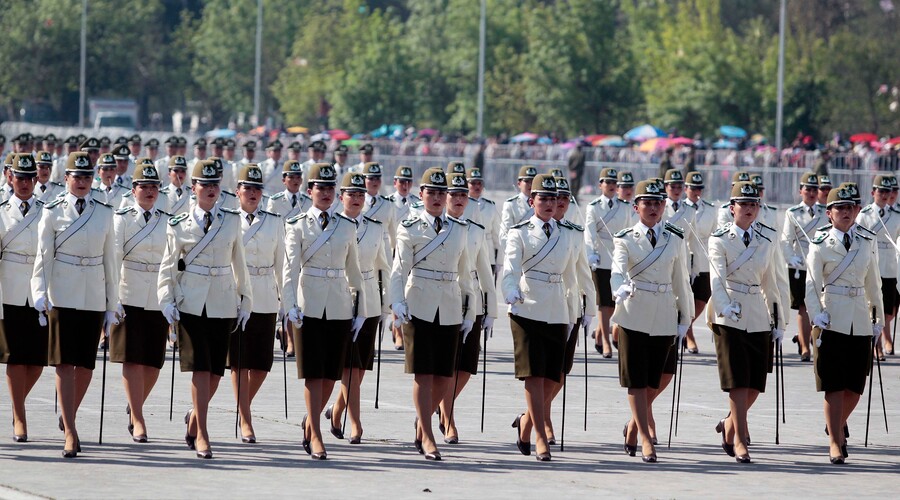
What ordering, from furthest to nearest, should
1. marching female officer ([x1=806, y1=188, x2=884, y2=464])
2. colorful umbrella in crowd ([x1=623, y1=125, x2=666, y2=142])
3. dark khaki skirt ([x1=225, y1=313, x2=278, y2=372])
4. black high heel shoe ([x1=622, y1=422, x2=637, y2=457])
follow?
colorful umbrella in crowd ([x1=623, y1=125, x2=666, y2=142])
dark khaki skirt ([x1=225, y1=313, x2=278, y2=372])
marching female officer ([x1=806, y1=188, x2=884, y2=464])
black high heel shoe ([x1=622, y1=422, x2=637, y2=457])

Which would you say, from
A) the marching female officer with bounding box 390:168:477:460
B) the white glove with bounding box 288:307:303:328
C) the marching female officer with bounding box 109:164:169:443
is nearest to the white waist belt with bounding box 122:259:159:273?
the marching female officer with bounding box 109:164:169:443

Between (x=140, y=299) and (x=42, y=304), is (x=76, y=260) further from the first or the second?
(x=140, y=299)

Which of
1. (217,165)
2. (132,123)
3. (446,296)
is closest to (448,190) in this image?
(446,296)

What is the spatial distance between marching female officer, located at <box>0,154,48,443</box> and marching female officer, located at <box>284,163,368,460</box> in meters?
1.82

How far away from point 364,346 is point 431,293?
0.86 meters

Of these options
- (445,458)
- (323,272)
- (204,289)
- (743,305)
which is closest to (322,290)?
(323,272)

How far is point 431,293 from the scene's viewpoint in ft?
42.8

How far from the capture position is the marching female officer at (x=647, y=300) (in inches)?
515

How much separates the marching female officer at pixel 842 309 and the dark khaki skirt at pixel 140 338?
476cm

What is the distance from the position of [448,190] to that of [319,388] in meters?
1.80

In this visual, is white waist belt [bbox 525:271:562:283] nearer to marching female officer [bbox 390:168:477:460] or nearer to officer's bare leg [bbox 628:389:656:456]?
marching female officer [bbox 390:168:477:460]

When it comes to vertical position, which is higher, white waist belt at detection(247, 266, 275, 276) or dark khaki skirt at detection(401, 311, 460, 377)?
white waist belt at detection(247, 266, 275, 276)

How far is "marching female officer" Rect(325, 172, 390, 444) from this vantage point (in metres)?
13.4

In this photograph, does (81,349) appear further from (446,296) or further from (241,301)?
(446,296)
